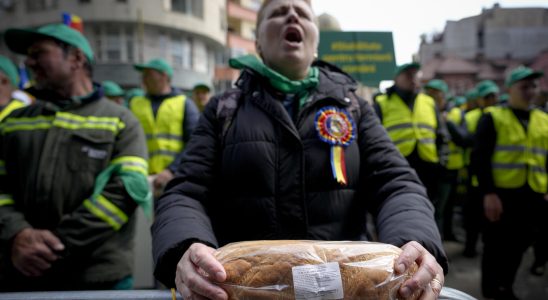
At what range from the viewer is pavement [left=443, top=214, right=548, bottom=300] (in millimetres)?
3938

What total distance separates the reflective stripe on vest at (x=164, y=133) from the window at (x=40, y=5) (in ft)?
72.2

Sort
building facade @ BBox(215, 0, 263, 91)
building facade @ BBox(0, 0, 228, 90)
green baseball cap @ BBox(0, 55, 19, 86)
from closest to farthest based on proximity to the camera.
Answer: green baseball cap @ BBox(0, 55, 19, 86) < building facade @ BBox(0, 0, 228, 90) < building facade @ BBox(215, 0, 263, 91)

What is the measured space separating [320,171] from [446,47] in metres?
34.7

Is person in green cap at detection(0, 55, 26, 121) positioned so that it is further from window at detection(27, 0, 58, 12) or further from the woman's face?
window at detection(27, 0, 58, 12)

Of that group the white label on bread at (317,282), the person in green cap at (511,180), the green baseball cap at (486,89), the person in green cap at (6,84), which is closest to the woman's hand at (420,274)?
the white label on bread at (317,282)

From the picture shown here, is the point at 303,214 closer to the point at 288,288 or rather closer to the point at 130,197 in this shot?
the point at 288,288

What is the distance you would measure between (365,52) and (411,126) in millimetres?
1108

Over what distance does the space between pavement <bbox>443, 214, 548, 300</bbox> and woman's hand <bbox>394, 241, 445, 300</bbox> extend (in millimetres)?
3410

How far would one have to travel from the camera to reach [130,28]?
2152 cm

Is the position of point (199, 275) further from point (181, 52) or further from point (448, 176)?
point (181, 52)

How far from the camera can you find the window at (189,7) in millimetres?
23484

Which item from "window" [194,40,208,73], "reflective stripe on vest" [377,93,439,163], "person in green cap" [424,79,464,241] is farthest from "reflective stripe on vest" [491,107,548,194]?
"window" [194,40,208,73]

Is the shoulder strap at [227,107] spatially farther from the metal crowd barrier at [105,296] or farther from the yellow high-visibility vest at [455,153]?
the yellow high-visibility vest at [455,153]

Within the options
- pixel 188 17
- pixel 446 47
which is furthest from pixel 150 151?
pixel 446 47
